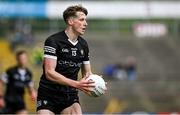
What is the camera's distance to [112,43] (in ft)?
114

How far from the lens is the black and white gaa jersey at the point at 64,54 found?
8.70 metres

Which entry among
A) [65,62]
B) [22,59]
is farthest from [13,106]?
[65,62]

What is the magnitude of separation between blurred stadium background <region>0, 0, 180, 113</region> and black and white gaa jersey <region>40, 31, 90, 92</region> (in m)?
18.4

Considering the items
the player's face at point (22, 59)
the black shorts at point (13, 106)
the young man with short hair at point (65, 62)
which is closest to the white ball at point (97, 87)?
the young man with short hair at point (65, 62)

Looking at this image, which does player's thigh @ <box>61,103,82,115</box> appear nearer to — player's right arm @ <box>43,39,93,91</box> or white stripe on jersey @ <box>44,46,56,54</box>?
player's right arm @ <box>43,39,93,91</box>

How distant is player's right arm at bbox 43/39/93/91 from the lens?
8.28m

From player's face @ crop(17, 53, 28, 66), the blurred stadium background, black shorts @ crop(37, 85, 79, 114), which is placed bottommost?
the blurred stadium background

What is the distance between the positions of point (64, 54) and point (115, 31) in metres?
26.1

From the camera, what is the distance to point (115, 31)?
34.8 m

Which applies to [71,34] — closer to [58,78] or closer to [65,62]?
[65,62]

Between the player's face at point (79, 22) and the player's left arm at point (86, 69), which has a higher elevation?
the player's face at point (79, 22)

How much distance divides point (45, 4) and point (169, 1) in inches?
254

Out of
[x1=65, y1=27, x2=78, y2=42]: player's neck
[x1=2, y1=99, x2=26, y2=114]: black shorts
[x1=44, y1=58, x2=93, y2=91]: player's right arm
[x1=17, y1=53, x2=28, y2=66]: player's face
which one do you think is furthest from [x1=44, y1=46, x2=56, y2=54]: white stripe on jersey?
[x1=2, y1=99, x2=26, y2=114]: black shorts

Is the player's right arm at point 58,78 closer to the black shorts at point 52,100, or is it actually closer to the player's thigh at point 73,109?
the black shorts at point 52,100
